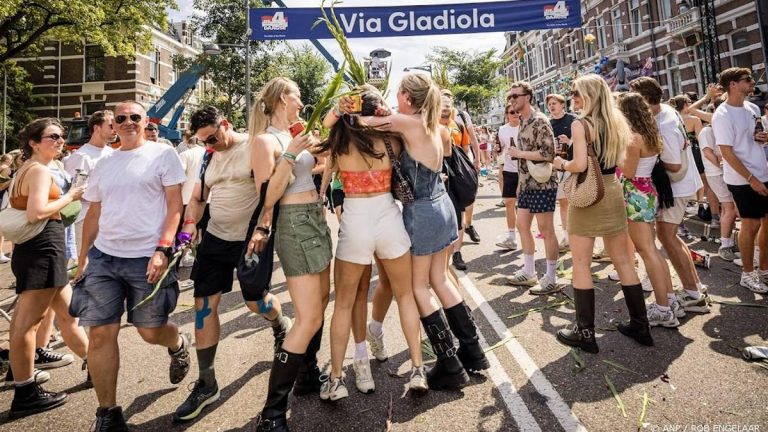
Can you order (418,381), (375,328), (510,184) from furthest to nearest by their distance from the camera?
(510,184)
(375,328)
(418,381)

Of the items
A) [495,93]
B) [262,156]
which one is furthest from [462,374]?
[495,93]

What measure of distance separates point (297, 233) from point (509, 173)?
14.9 feet

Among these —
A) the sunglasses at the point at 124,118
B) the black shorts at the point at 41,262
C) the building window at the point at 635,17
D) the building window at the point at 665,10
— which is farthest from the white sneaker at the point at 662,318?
the building window at the point at 635,17

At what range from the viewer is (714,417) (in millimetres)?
2387

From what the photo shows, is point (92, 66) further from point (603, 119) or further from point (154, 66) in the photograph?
point (603, 119)

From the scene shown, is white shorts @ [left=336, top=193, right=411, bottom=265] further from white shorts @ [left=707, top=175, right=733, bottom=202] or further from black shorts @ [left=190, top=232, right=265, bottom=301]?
white shorts @ [left=707, top=175, right=733, bottom=202]

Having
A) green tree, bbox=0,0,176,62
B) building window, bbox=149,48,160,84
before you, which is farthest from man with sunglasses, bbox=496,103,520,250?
building window, bbox=149,48,160,84

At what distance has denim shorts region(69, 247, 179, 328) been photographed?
2582 millimetres

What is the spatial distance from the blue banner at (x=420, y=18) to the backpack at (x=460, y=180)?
272 inches

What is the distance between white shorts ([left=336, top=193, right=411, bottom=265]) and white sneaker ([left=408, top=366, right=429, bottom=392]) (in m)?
0.82

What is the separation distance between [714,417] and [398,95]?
2.82 m

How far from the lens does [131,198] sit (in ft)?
8.98

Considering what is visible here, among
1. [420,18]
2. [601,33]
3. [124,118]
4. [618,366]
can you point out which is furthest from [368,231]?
[601,33]

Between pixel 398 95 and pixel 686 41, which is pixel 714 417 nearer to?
pixel 398 95
